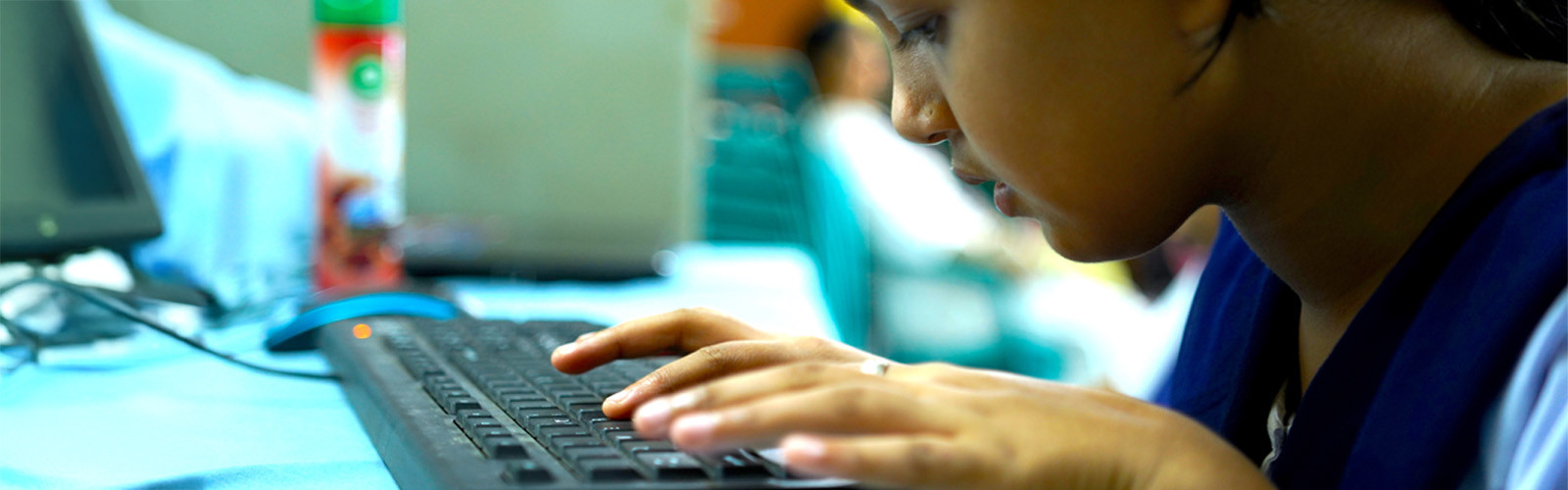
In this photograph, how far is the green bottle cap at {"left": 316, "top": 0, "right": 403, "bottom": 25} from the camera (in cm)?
111

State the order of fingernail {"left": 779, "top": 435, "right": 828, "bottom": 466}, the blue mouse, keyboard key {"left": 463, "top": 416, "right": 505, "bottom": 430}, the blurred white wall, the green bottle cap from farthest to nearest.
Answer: the blurred white wall < the green bottle cap < the blue mouse < keyboard key {"left": 463, "top": 416, "right": 505, "bottom": 430} < fingernail {"left": 779, "top": 435, "right": 828, "bottom": 466}

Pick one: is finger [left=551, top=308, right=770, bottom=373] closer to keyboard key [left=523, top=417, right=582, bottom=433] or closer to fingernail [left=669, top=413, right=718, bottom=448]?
keyboard key [left=523, top=417, right=582, bottom=433]

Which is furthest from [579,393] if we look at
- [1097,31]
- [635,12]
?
[635,12]

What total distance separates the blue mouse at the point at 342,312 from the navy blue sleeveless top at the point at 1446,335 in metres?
0.59

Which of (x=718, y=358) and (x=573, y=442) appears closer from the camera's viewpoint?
(x=573, y=442)

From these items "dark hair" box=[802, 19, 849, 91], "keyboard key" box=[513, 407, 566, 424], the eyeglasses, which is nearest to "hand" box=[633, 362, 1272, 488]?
"keyboard key" box=[513, 407, 566, 424]

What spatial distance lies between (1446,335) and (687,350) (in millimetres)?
388

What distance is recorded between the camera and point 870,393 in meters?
0.44

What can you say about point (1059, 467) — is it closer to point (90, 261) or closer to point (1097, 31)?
point (1097, 31)

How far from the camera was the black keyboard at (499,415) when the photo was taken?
0.44m

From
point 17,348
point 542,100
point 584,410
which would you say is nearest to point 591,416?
point 584,410

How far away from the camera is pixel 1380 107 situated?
0.56 m

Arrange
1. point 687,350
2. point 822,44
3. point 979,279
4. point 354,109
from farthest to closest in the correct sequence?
point 822,44 → point 979,279 → point 354,109 → point 687,350

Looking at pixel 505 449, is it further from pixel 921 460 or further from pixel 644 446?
pixel 921 460
